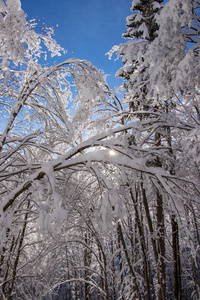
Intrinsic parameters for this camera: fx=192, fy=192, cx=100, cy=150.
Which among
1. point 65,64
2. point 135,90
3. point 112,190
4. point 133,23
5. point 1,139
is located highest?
point 133,23

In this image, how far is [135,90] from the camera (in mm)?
6863

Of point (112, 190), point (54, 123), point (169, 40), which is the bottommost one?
point (112, 190)

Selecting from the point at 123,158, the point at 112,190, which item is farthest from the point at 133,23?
the point at 112,190

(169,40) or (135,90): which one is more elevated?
(135,90)

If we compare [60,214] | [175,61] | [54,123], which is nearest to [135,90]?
[175,61]

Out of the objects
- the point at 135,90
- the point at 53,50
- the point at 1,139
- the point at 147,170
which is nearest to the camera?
the point at 147,170

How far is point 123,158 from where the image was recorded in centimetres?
309

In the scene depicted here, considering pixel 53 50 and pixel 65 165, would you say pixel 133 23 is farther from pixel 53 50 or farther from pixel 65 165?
pixel 65 165

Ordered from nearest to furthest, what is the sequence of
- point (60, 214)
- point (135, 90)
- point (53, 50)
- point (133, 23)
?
1. point (60, 214)
2. point (53, 50)
3. point (135, 90)
4. point (133, 23)

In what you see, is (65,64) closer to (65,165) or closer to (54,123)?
(54,123)

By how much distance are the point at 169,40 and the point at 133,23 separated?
5.09 metres

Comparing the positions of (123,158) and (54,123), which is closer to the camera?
(123,158)

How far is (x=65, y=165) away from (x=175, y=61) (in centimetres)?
330

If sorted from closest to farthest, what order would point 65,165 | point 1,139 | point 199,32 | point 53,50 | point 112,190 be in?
1. point 112,190
2. point 65,165
3. point 1,139
4. point 199,32
5. point 53,50
